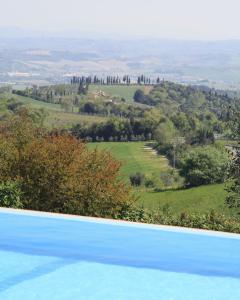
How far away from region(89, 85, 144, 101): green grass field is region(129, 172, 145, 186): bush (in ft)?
267

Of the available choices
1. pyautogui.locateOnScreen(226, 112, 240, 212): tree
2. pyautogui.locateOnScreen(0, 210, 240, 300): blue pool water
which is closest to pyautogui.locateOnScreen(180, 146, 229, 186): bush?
pyautogui.locateOnScreen(226, 112, 240, 212): tree

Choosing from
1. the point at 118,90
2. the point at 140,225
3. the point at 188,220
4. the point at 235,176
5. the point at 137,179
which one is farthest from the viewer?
the point at 118,90

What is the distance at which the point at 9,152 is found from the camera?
1414cm

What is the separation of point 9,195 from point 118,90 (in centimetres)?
15675

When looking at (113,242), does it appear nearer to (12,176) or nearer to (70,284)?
(70,284)

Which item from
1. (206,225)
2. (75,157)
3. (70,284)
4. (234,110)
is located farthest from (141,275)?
(234,110)

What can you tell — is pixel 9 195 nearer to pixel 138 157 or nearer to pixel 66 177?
pixel 66 177

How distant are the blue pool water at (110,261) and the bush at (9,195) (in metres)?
1.78

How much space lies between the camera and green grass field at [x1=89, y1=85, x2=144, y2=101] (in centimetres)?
15925

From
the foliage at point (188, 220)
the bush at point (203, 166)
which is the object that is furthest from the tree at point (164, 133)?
the foliage at point (188, 220)

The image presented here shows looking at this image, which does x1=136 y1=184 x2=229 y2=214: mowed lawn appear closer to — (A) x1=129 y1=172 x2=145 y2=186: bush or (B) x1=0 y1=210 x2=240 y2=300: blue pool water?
(A) x1=129 y1=172 x2=145 y2=186: bush

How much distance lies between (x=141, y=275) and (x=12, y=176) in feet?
24.6

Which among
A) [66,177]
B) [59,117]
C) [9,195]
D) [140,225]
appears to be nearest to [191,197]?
[66,177]

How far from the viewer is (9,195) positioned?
1062 centimetres
